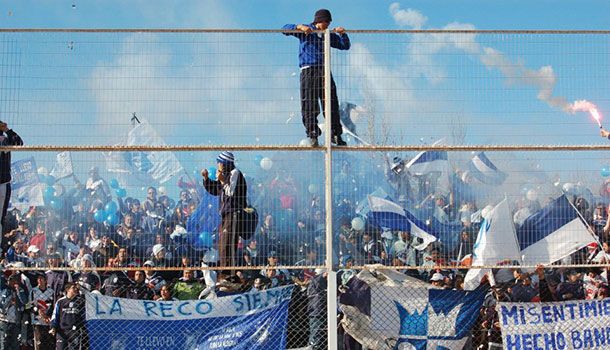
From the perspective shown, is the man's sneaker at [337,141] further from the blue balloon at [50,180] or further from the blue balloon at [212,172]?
the blue balloon at [50,180]

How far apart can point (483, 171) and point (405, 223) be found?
1.06 meters

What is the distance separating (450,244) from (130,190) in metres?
3.49

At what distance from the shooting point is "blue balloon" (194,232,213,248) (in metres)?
8.66

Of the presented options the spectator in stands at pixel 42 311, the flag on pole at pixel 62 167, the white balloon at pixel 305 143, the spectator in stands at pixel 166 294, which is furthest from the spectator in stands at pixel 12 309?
the white balloon at pixel 305 143

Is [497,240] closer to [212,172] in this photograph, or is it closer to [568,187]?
[568,187]

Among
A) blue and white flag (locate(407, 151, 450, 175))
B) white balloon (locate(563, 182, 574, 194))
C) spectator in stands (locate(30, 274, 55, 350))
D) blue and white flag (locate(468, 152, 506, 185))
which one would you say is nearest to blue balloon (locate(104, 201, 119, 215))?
blue and white flag (locate(407, 151, 450, 175))

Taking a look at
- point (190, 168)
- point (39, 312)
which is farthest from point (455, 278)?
point (39, 312)

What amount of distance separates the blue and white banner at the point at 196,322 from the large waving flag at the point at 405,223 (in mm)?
1458

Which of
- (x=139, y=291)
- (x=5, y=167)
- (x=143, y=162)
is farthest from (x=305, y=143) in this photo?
(x=5, y=167)

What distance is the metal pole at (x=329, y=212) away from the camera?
8.49 metres

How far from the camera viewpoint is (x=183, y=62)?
864 cm

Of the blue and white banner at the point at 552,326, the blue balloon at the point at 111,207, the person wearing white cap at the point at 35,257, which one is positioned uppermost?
the blue balloon at the point at 111,207

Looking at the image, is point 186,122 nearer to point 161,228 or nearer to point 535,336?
point 161,228

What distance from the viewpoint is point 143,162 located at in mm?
8539
